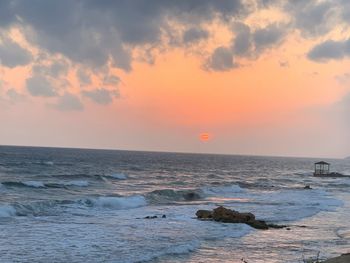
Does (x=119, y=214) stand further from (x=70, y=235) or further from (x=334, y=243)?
(x=334, y=243)

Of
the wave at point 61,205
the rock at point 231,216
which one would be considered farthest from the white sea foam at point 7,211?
the rock at point 231,216

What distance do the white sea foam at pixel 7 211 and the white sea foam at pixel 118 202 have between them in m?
7.55

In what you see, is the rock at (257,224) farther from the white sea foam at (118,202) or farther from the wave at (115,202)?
the white sea foam at (118,202)

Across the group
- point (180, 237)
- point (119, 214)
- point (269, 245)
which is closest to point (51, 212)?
point (119, 214)

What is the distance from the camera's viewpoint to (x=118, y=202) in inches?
1415

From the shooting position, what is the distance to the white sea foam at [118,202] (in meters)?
34.5

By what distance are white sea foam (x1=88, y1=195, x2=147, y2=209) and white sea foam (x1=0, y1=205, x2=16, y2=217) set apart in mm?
7547

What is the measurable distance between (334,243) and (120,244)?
957 cm

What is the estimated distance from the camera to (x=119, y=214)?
29281 millimetres

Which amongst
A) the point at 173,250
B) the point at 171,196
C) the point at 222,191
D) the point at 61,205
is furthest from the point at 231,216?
the point at 222,191

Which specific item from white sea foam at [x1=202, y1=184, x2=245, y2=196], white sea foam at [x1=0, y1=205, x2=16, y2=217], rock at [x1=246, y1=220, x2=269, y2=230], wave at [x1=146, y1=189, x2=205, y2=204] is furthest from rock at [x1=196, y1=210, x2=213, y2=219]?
white sea foam at [x1=202, y1=184, x2=245, y2=196]

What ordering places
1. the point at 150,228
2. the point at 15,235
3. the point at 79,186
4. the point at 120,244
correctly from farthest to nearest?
the point at 79,186, the point at 150,228, the point at 15,235, the point at 120,244

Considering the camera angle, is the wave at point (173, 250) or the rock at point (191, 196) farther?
the rock at point (191, 196)

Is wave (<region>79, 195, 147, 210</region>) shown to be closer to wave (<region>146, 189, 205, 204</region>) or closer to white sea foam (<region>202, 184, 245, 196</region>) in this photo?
wave (<region>146, 189, 205, 204</region>)
